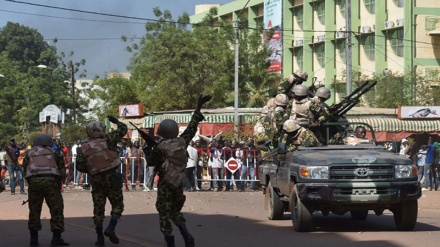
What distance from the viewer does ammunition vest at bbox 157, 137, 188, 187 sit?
1182 centimetres

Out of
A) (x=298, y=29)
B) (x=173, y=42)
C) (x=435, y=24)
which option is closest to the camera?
(x=173, y=42)

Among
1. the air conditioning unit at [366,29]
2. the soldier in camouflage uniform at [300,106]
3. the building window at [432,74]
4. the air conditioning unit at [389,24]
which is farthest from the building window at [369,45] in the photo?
the soldier in camouflage uniform at [300,106]

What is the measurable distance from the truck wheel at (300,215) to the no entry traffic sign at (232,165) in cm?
1659

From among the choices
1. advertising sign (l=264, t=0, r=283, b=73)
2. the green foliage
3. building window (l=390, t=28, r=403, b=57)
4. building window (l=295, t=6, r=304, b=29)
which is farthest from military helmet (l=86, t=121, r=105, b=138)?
advertising sign (l=264, t=0, r=283, b=73)

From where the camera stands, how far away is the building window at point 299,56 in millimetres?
77800

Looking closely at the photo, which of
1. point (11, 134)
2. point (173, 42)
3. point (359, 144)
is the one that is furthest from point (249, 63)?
point (359, 144)

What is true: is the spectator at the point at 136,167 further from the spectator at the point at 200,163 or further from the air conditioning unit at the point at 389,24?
the air conditioning unit at the point at 389,24

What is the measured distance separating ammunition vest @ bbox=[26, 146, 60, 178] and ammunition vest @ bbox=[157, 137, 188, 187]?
7.13 feet

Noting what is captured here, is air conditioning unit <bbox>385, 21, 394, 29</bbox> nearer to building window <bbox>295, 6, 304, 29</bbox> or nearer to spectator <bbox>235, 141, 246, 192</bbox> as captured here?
building window <bbox>295, 6, 304, 29</bbox>

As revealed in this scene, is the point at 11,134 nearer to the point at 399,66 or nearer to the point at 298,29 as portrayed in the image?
the point at 298,29

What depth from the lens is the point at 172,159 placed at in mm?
11844

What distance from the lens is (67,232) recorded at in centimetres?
1559

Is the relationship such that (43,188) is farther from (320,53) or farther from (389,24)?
(320,53)

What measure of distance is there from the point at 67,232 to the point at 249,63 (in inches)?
1965
